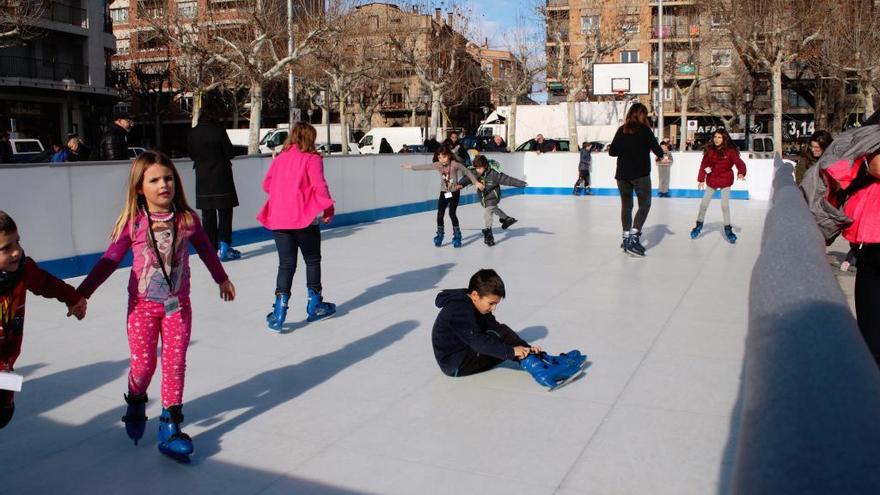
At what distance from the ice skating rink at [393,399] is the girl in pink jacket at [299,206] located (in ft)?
1.55

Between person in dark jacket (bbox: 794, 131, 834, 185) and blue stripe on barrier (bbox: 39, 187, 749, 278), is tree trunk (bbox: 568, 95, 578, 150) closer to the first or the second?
blue stripe on barrier (bbox: 39, 187, 749, 278)

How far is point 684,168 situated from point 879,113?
17.0 m

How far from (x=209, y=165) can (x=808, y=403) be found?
364 inches

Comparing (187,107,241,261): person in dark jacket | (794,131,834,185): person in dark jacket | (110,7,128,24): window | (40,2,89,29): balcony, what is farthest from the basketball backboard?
(110,7,128,24): window

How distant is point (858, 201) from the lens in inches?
167

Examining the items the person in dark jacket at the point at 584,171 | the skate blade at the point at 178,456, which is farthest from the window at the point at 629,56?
the skate blade at the point at 178,456

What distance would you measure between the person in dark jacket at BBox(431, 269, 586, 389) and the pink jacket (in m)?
1.95

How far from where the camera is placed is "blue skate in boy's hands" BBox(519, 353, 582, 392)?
178 inches

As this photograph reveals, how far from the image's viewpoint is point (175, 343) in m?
3.66

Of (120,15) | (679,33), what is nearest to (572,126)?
(679,33)

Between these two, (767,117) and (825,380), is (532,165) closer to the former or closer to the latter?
(825,380)

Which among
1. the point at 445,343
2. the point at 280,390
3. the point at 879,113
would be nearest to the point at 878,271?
the point at 879,113

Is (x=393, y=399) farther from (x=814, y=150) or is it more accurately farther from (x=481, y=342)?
(x=814, y=150)

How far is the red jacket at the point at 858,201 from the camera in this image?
405 centimetres
